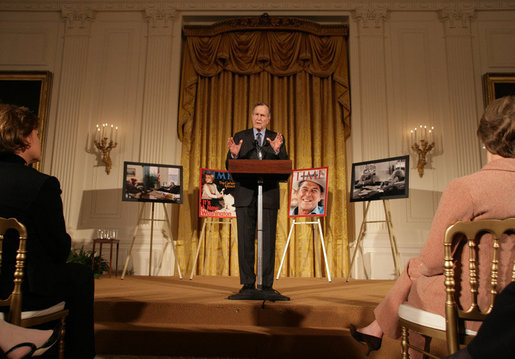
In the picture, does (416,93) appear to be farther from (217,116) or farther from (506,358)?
(506,358)

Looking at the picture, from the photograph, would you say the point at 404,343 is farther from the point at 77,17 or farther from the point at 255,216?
the point at 77,17

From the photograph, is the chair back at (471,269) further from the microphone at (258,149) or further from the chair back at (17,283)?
the microphone at (258,149)

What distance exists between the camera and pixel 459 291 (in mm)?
1584

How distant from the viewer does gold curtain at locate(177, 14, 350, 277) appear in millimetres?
6172

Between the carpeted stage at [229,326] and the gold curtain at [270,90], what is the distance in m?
2.94

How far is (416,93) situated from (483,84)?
980 mm

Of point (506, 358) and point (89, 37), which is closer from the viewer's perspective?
point (506, 358)

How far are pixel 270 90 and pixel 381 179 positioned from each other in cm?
242

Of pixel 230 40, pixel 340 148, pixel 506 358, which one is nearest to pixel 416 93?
pixel 340 148

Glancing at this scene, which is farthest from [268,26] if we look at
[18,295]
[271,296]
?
[18,295]

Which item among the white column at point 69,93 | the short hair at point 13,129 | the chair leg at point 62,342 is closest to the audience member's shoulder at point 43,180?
the short hair at point 13,129

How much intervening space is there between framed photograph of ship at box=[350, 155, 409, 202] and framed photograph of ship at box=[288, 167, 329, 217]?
385mm

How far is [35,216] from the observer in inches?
69.8

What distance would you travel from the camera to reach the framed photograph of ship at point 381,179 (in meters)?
4.59
